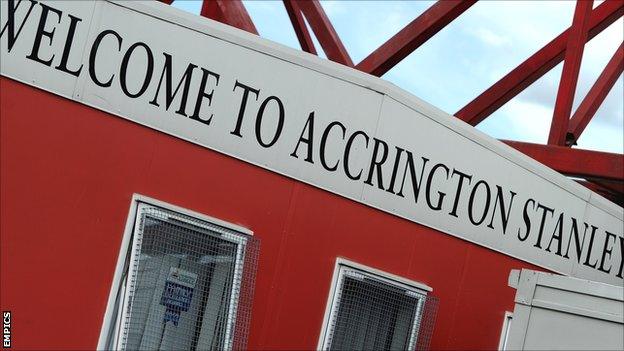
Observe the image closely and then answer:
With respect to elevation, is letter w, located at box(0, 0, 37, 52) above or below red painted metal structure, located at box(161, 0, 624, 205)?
below

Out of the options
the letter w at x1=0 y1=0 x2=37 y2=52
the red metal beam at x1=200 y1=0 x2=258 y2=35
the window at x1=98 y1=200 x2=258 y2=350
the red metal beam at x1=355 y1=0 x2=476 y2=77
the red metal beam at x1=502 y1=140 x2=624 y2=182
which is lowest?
the window at x1=98 y1=200 x2=258 y2=350

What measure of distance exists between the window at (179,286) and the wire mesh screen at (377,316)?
0.92 m

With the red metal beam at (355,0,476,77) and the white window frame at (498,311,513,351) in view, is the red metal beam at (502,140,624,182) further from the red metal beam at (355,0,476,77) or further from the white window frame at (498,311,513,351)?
the white window frame at (498,311,513,351)

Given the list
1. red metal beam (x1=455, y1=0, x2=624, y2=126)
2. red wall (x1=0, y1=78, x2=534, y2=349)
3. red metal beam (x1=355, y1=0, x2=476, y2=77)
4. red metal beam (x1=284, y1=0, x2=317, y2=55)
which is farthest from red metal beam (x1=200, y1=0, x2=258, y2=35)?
red wall (x1=0, y1=78, x2=534, y2=349)

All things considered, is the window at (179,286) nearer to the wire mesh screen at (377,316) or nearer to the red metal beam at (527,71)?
the wire mesh screen at (377,316)

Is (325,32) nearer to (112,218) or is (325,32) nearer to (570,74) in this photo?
(570,74)

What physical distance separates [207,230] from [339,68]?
1582mm

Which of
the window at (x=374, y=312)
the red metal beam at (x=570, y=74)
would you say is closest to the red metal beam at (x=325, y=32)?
the red metal beam at (x=570, y=74)

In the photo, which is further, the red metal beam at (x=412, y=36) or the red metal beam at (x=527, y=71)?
the red metal beam at (x=527, y=71)

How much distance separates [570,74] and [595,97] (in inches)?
90.7

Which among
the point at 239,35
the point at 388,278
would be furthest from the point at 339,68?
the point at 388,278

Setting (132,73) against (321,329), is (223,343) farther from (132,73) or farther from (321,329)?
(132,73)

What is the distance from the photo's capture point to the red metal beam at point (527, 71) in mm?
12844

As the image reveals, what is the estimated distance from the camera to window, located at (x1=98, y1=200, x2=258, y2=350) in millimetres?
6852
